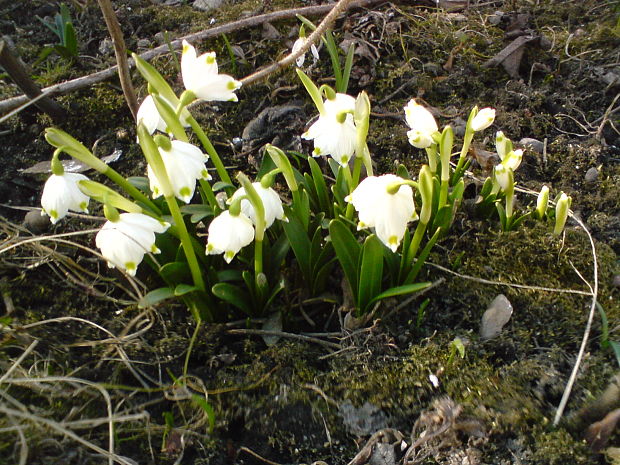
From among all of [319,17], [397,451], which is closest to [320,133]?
[397,451]

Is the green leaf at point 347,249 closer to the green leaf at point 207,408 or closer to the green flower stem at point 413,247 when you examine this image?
the green flower stem at point 413,247

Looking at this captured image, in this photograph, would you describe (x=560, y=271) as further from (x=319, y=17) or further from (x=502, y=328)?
(x=319, y=17)

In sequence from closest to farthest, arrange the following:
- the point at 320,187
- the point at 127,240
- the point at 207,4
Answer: the point at 127,240 → the point at 320,187 → the point at 207,4

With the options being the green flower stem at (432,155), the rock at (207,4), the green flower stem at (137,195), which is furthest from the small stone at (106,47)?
the green flower stem at (432,155)

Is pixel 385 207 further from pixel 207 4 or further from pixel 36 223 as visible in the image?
pixel 207 4

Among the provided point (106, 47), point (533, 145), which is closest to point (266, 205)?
point (533, 145)
